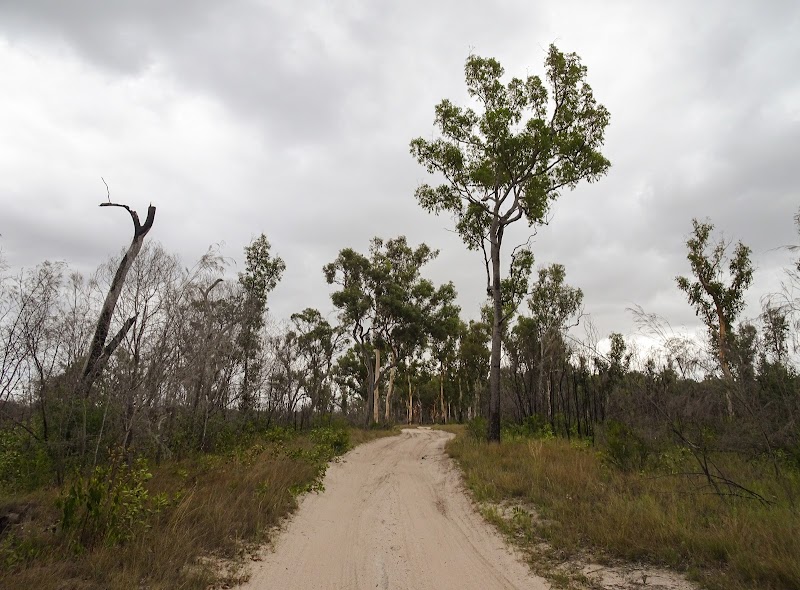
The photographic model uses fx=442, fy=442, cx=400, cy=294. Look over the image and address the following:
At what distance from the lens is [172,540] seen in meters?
5.68

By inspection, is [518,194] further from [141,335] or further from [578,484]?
[141,335]

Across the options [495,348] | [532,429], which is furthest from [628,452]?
[532,429]

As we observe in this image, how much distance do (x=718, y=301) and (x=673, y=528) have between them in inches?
772

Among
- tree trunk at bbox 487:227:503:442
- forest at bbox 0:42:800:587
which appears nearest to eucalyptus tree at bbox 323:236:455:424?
forest at bbox 0:42:800:587

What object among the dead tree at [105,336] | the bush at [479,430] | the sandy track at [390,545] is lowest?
the sandy track at [390,545]

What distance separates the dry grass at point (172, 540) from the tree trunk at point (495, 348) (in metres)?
7.79

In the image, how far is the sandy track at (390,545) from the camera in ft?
17.5

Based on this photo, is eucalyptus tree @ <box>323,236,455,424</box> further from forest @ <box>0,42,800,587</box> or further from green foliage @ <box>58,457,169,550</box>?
green foliage @ <box>58,457,169,550</box>

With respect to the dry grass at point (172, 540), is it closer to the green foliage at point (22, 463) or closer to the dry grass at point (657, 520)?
the green foliage at point (22, 463)

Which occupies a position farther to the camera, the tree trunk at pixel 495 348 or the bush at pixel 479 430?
the bush at pixel 479 430

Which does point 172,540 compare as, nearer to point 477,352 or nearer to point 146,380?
point 146,380

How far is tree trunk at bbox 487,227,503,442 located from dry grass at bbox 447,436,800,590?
184 inches

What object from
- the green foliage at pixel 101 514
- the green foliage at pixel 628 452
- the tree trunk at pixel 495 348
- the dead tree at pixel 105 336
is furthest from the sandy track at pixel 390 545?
the dead tree at pixel 105 336

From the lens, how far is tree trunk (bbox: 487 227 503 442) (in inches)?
596
